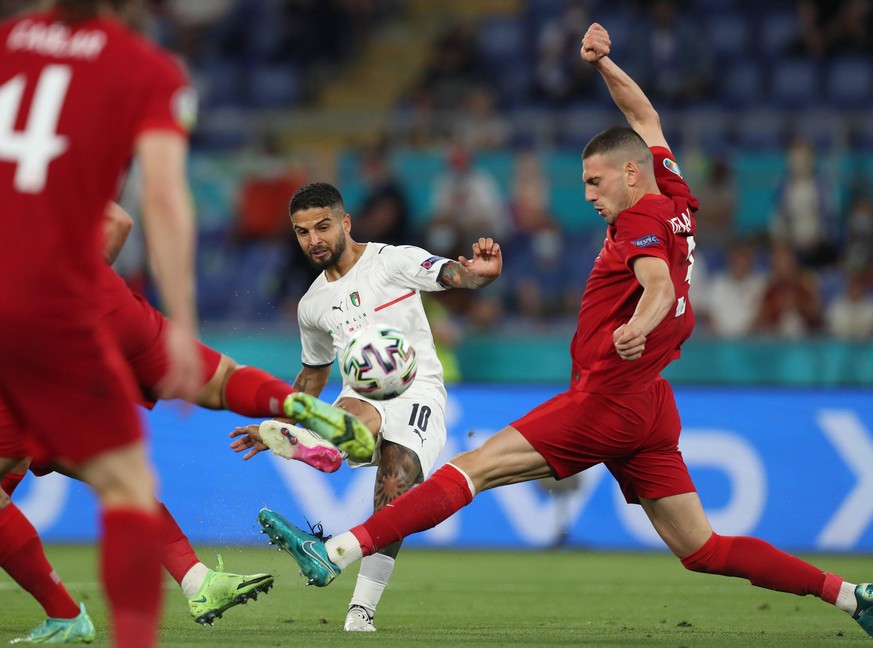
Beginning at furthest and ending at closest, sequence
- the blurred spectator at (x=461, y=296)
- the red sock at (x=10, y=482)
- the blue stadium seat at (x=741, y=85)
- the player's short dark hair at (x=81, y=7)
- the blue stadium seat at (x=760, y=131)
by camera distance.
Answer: the blue stadium seat at (x=741, y=85) < the blue stadium seat at (x=760, y=131) < the blurred spectator at (x=461, y=296) < the red sock at (x=10, y=482) < the player's short dark hair at (x=81, y=7)

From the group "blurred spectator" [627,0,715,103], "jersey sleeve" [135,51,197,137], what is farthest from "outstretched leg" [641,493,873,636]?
"blurred spectator" [627,0,715,103]

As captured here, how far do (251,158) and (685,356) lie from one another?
508 cm

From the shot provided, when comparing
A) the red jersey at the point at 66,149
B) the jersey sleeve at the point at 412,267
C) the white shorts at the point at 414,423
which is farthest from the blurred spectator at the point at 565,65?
the red jersey at the point at 66,149

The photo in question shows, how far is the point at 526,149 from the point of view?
14727 millimetres

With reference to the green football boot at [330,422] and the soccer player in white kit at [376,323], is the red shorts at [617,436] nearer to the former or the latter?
the soccer player in white kit at [376,323]

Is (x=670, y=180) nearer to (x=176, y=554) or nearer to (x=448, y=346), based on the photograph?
(x=176, y=554)

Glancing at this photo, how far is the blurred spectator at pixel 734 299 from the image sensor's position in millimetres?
12992

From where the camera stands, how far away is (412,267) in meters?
7.02

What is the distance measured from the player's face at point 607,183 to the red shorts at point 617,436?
0.85 metres

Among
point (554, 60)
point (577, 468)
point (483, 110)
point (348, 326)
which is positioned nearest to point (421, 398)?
point (348, 326)

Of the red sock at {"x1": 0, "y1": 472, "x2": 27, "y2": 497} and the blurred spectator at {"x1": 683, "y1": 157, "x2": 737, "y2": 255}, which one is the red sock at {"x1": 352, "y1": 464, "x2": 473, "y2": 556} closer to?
the red sock at {"x1": 0, "y1": 472, "x2": 27, "y2": 497}

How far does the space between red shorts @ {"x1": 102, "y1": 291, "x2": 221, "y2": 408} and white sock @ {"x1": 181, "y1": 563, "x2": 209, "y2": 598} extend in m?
1.41

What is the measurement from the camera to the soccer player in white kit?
22.3ft

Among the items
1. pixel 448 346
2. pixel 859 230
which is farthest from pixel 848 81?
pixel 448 346
